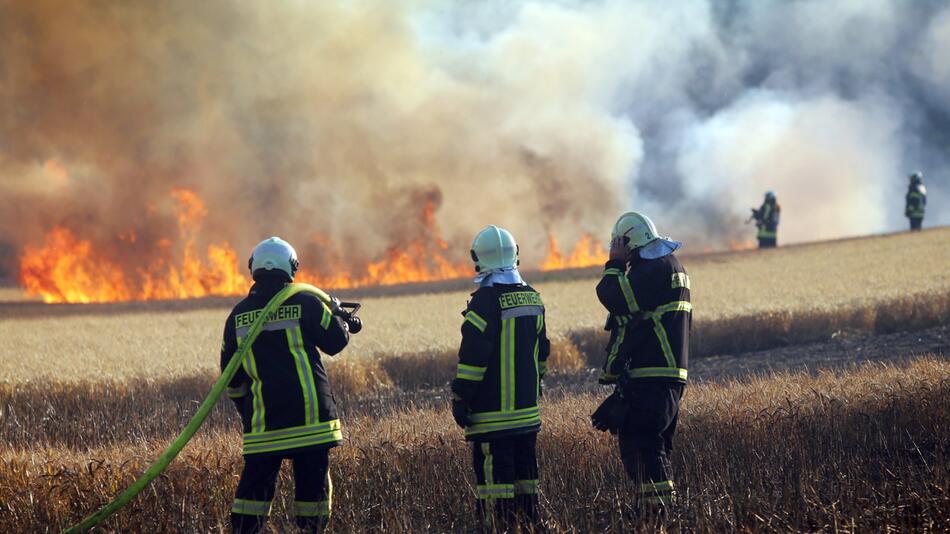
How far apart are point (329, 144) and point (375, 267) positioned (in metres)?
5.05

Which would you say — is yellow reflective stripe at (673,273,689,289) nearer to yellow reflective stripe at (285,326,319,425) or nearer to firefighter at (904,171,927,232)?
yellow reflective stripe at (285,326,319,425)

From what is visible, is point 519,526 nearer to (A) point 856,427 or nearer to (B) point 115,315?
(A) point 856,427

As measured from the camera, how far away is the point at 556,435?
7719mm

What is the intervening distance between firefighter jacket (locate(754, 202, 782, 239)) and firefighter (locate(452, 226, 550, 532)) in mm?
24763

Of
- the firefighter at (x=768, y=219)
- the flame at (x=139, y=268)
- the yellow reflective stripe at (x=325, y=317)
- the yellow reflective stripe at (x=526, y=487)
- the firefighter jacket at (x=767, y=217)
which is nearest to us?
the yellow reflective stripe at (x=325, y=317)

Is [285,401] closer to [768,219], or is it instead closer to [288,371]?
[288,371]

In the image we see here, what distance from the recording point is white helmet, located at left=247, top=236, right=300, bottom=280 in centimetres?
579

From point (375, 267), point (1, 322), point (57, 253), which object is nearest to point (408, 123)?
point (375, 267)

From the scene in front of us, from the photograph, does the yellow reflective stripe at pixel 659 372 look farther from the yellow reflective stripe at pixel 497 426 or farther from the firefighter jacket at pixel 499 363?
the yellow reflective stripe at pixel 497 426

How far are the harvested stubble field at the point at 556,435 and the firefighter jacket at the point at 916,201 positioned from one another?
16163 mm

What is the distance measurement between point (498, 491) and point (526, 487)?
0.24 meters

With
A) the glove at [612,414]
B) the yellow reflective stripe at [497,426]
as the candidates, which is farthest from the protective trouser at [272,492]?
the glove at [612,414]

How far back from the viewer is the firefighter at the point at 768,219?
2914cm

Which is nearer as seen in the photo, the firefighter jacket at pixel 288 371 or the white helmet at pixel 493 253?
the firefighter jacket at pixel 288 371
